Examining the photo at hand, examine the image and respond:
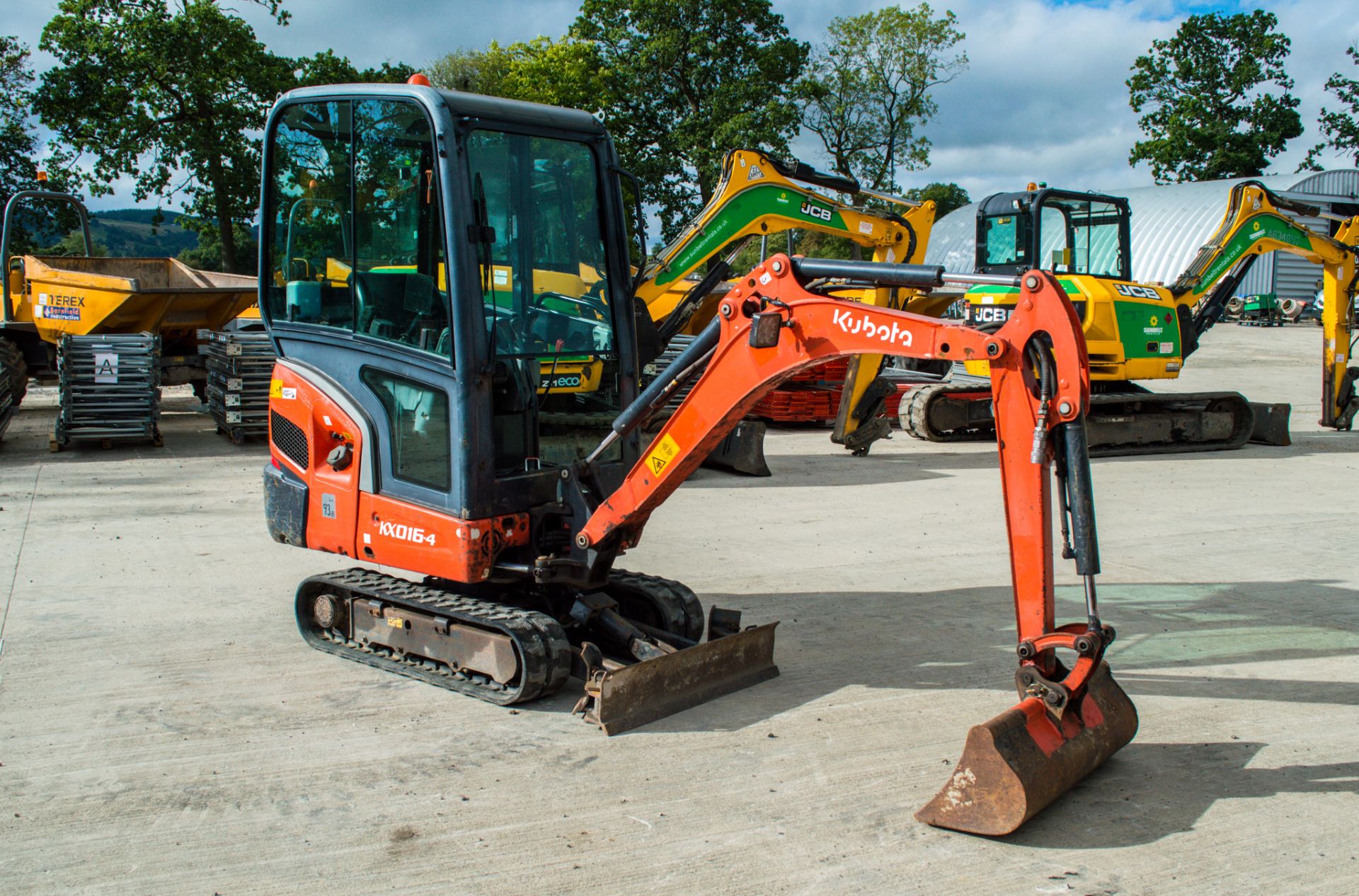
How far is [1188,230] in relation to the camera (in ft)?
135

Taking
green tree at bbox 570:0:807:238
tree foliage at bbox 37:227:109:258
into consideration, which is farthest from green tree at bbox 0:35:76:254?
green tree at bbox 570:0:807:238

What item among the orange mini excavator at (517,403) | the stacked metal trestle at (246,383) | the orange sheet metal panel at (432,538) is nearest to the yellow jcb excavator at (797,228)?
the stacked metal trestle at (246,383)

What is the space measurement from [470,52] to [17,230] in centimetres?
2710

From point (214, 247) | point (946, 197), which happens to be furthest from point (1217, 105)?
point (214, 247)

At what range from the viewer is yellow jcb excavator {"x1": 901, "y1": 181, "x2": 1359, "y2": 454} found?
14.2 meters

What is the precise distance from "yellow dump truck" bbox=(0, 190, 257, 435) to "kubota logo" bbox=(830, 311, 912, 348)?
39.2 feet

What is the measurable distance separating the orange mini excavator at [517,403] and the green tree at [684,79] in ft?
115

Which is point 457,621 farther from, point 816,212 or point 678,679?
point 816,212

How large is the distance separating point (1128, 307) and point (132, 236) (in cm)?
5571

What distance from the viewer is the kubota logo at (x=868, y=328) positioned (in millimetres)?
4727

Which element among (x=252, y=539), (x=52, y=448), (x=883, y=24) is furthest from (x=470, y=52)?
(x=252, y=539)

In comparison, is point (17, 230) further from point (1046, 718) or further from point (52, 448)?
point (1046, 718)

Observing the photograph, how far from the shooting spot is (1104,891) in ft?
12.8

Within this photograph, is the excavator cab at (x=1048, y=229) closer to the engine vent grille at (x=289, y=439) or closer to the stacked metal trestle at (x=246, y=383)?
the stacked metal trestle at (x=246, y=383)
